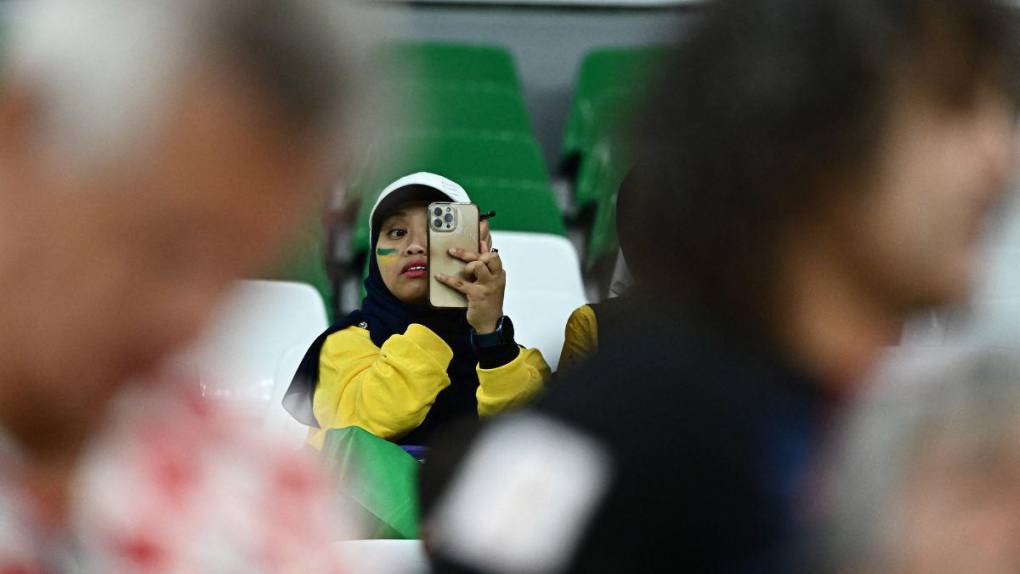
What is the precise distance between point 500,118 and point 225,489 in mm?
2564

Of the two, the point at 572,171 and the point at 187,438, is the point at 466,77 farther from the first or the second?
the point at 187,438

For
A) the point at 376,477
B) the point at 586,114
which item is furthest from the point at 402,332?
the point at 586,114

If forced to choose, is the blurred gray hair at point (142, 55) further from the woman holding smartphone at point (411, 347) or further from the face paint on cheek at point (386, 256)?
the face paint on cheek at point (386, 256)

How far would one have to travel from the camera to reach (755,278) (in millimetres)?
388

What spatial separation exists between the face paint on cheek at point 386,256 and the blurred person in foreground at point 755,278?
3.64 ft

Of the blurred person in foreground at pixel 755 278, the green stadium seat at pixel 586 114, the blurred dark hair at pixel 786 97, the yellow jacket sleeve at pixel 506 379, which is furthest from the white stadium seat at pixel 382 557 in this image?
the green stadium seat at pixel 586 114

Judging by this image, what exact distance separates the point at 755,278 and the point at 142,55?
0.20 m

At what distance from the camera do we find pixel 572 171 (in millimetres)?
3135

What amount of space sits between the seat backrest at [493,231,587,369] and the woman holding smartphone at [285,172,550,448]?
Answer: 0.20m

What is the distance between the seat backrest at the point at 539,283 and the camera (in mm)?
1776

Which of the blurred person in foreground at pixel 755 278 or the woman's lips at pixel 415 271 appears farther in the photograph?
the woman's lips at pixel 415 271

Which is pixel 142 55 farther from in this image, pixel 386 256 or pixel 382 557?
pixel 386 256

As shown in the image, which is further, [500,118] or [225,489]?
[500,118]

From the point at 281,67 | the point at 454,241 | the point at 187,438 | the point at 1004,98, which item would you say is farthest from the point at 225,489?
the point at 454,241
